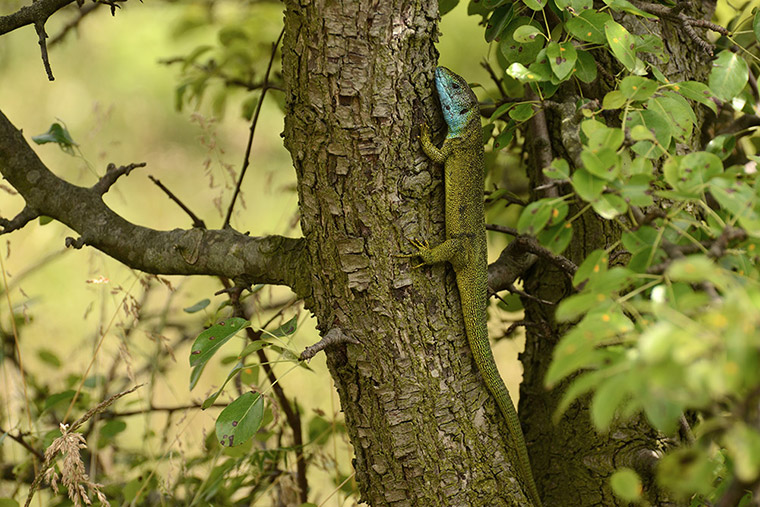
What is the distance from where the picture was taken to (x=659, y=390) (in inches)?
29.4

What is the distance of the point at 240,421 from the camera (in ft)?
5.37

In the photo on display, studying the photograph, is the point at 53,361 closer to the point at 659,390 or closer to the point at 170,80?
the point at 659,390

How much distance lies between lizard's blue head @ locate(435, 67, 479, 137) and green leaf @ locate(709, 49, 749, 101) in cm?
67

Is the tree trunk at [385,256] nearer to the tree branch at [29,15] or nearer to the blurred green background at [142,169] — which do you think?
the tree branch at [29,15]

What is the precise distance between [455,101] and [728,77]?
813 millimetres

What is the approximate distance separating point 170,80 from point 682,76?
5297 mm

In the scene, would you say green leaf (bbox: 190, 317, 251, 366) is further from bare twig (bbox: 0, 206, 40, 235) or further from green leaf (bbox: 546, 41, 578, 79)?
green leaf (bbox: 546, 41, 578, 79)

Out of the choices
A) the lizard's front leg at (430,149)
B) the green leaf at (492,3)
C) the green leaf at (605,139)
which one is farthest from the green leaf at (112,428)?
the green leaf at (605,139)

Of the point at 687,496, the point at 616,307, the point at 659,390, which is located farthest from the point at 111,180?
Result: the point at 687,496

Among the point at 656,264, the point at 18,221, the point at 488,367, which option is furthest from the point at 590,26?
the point at 18,221

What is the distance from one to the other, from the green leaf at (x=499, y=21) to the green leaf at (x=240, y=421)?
1.20 metres

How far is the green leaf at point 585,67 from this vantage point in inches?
70.6

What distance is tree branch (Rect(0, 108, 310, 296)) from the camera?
1.98 meters

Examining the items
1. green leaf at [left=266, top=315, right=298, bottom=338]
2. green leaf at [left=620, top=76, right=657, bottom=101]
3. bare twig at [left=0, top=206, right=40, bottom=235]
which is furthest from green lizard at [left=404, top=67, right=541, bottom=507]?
bare twig at [left=0, top=206, right=40, bottom=235]
